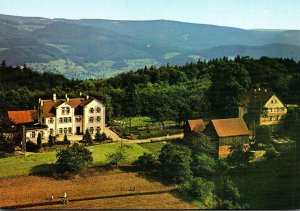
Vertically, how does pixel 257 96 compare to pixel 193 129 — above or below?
above

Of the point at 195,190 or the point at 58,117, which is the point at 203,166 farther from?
the point at 58,117

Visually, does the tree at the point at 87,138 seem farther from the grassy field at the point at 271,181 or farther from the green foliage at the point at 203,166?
the grassy field at the point at 271,181

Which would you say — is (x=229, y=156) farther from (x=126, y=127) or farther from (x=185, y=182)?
(x=126, y=127)

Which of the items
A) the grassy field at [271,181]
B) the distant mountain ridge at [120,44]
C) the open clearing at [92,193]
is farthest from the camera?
the grassy field at [271,181]

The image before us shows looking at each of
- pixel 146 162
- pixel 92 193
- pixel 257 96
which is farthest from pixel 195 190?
pixel 257 96

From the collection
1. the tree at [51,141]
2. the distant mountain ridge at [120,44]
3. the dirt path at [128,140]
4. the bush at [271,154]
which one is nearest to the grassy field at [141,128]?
the dirt path at [128,140]

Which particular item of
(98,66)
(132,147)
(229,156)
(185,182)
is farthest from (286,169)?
(98,66)
